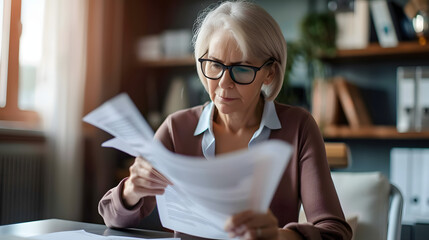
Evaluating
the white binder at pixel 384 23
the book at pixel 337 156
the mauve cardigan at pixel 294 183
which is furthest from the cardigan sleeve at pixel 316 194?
the white binder at pixel 384 23

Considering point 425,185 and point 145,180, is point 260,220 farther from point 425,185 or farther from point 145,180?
point 425,185

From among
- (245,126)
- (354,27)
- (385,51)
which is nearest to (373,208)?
(245,126)

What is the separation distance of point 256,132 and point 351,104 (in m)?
1.68

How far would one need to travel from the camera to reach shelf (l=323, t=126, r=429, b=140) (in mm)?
2553

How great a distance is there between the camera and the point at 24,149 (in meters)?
2.71

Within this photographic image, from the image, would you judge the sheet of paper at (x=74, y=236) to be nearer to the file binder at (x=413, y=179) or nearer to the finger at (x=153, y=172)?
the finger at (x=153, y=172)

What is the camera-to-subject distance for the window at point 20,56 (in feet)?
8.62

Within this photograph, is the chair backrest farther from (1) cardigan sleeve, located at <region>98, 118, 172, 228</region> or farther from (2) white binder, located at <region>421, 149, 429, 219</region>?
(2) white binder, located at <region>421, 149, 429, 219</region>

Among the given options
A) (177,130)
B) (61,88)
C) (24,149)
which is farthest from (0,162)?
(177,130)

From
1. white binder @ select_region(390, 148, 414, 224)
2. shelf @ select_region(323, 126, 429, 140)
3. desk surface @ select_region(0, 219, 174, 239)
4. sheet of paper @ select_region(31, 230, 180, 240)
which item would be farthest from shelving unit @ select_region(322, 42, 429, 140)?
sheet of paper @ select_region(31, 230, 180, 240)

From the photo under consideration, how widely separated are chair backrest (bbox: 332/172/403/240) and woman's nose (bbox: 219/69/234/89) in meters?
0.42

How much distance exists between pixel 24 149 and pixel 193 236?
198 cm

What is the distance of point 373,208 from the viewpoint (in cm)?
116

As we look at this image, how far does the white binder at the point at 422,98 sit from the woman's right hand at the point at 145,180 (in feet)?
6.47
